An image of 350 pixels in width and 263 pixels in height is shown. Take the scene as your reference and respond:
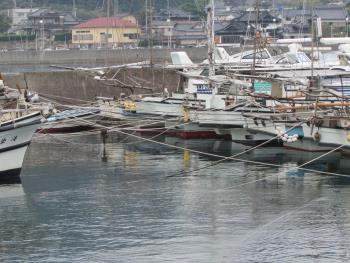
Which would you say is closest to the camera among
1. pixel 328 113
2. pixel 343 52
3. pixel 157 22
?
pixel 328 113

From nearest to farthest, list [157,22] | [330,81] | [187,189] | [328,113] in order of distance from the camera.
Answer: [187,189] → [328,113] → [330,81] → [157,22]

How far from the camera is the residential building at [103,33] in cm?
10664

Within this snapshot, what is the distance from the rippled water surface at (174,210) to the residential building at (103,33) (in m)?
69.7

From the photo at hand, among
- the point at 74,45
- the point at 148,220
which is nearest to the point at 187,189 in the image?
the point at 148,220

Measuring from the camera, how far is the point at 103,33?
367ft

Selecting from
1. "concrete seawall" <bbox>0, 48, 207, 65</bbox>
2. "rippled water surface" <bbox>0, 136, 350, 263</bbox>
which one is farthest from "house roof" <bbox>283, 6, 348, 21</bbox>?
"rippled water surface" <bbox>0, 136, 350, 263</bbox>

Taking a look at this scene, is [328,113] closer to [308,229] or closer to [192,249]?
[308,229]

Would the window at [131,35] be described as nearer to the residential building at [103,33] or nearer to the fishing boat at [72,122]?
the residential building at [103,33]

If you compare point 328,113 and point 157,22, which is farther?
point 157,22

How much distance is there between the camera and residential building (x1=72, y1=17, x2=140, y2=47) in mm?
106637

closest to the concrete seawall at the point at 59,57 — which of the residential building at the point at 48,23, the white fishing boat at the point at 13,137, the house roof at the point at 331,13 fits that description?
the house roof at the point at 331,13

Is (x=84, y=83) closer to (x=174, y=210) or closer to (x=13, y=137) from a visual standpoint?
(x=13, y=137)

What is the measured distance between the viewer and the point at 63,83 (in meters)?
47.1

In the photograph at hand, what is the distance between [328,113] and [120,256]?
11192mm
